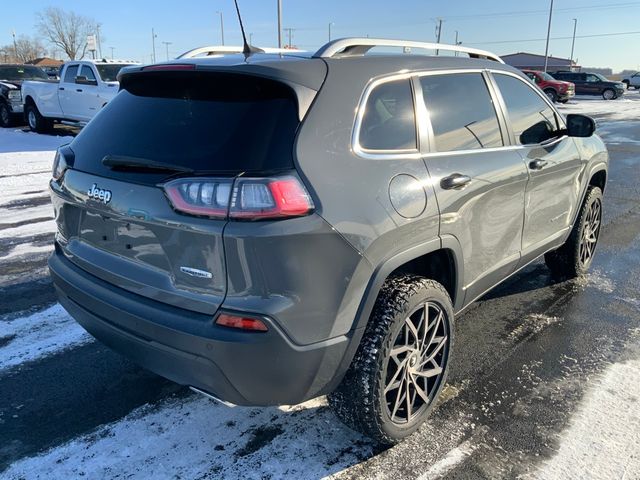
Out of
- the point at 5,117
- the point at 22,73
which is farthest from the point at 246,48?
the point at 22,73

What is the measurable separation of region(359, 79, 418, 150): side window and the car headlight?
1727cm

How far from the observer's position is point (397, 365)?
2.64 metres

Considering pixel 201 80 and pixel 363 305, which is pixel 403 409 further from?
pixel 201 80

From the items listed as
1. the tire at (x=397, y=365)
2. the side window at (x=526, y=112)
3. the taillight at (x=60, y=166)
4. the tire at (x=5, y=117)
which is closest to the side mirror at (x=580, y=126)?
the side window at (x=526, y=112)

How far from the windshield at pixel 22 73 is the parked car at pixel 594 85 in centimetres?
3408

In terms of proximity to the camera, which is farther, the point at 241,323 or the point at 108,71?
the point at 108,71

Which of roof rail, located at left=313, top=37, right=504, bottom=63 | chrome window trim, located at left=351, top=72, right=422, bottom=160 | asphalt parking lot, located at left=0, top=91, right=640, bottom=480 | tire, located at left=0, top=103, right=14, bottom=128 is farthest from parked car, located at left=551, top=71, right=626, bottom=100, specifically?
chrome window trim, located at left=351, top=72, right=422, bottom=160

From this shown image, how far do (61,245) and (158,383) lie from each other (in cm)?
96

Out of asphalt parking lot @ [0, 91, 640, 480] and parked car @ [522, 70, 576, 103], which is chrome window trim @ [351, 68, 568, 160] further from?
parked car @ [522, 70, 576, 103]

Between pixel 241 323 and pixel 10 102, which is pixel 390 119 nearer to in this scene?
pixel 241 323

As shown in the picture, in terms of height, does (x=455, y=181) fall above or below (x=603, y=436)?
above

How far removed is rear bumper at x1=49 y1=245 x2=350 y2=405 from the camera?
2.11 metres

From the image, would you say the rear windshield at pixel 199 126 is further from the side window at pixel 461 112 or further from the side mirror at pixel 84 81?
the side mirror at pixel 84 81

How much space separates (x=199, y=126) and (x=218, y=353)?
97 cm
